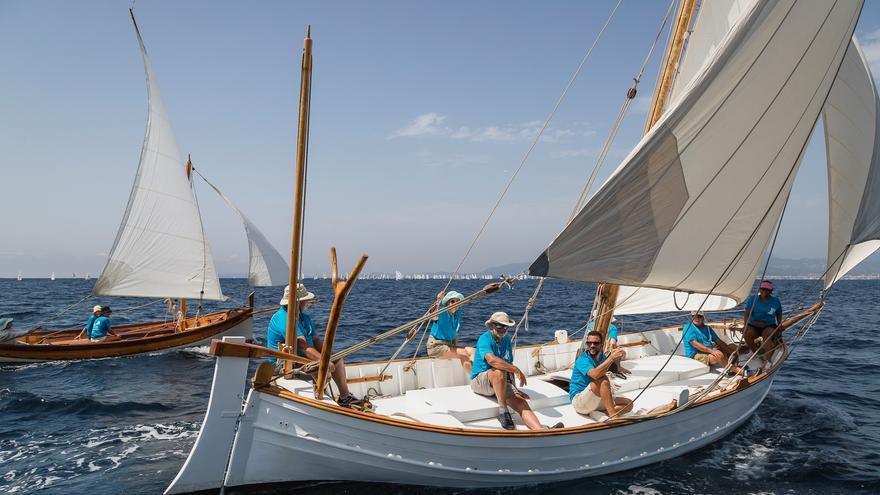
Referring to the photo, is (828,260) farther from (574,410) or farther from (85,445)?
(85,445)

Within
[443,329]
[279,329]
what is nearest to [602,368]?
[443,329]

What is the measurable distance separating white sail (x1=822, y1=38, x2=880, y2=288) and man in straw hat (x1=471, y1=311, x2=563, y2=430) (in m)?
7.92

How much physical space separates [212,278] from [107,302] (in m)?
28.7

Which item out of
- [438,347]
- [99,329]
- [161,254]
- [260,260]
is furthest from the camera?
[260,260]

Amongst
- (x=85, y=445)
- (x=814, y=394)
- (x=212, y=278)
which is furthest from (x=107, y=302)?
(x=814, y=394)

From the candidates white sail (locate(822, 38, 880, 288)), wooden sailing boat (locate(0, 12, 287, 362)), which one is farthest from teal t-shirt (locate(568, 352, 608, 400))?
wooden sailing boat (locate(0, 12, 287, 362))

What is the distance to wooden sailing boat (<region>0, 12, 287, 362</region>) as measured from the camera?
17219 millimetres

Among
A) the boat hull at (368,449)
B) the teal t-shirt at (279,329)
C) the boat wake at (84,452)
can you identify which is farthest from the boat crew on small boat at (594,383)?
the boat wake at (84,452)

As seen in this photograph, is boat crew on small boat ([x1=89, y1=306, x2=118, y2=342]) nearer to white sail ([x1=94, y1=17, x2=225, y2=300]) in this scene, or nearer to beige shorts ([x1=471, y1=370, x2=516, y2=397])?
white sail ([x1=94, y1=17, x2=225, y2=300])

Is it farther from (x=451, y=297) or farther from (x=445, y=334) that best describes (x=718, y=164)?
(x=445, y=334)

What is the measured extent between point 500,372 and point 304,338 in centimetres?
311

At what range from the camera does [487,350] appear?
24.7 feet

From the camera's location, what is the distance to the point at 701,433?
843cm

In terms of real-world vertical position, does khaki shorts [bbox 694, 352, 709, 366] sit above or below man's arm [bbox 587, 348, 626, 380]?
below
